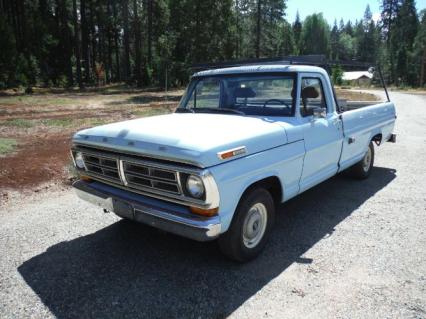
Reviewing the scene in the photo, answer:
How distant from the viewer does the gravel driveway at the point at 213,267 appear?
124 inches

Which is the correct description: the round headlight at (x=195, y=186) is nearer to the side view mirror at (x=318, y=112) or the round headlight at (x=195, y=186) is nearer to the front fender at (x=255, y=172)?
the front fender at (x=255, y=172)

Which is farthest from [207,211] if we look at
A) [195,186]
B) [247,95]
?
[247,95]

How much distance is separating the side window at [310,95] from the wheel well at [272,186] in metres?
0.98

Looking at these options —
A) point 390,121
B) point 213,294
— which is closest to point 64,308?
point 213,294

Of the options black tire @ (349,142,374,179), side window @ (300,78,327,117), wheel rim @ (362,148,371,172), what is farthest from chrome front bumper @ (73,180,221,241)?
wheel rim @ (362,148,371,172)

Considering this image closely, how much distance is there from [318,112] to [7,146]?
24.7 ft

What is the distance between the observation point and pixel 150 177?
3453 millimetres

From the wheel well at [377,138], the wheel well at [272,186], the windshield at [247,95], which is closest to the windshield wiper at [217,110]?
the windshield at [247,95]

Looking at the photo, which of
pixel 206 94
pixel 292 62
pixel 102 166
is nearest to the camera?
pixel 102 166

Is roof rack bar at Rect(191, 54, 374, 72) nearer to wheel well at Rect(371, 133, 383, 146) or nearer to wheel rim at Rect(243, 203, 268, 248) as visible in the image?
wheel well at Rect(371, 133, 383, 146)

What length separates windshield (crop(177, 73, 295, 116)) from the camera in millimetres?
4492

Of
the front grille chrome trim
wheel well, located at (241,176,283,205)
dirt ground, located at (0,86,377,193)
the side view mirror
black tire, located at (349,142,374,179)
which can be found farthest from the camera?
dirt ground, located at (0,86,377,193)

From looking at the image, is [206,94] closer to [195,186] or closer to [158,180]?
[158,180]

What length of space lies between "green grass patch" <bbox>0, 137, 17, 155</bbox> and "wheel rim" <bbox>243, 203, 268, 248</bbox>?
670 centimetres
